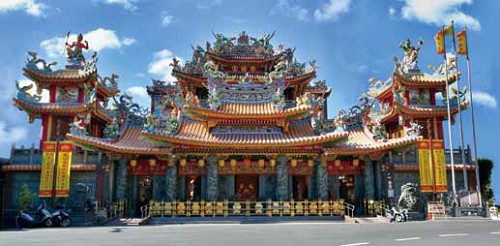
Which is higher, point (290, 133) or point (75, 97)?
point (75, 97)

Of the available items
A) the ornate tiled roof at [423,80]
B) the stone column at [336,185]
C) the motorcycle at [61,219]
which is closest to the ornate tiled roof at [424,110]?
the ornate tiled roof at [423,80]

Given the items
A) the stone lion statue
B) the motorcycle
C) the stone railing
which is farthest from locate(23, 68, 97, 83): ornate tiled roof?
the stone lion statue

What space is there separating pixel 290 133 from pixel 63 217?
41.0 feet

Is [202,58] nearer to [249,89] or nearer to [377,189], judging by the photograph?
[249,89]

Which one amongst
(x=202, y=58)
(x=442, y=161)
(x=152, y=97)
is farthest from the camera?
(x=152, y=97)

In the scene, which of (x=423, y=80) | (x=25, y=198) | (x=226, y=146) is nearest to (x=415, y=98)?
(x=423, y=80)

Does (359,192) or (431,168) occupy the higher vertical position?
(431,168)

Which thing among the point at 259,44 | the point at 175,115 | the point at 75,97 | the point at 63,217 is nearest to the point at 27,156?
the point at 75,97

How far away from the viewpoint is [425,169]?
23.7m

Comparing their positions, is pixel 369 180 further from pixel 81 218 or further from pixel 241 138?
pixel 81 218

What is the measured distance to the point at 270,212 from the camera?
19.5 meters

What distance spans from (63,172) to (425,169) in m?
21.6

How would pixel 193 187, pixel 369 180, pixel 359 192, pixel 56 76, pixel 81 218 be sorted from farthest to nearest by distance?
pixel 56 76, pixel 193 187, pixel 359 192, pixel 369 180, pixel 81 218

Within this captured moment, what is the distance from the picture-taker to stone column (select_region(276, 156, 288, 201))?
20.4 m
